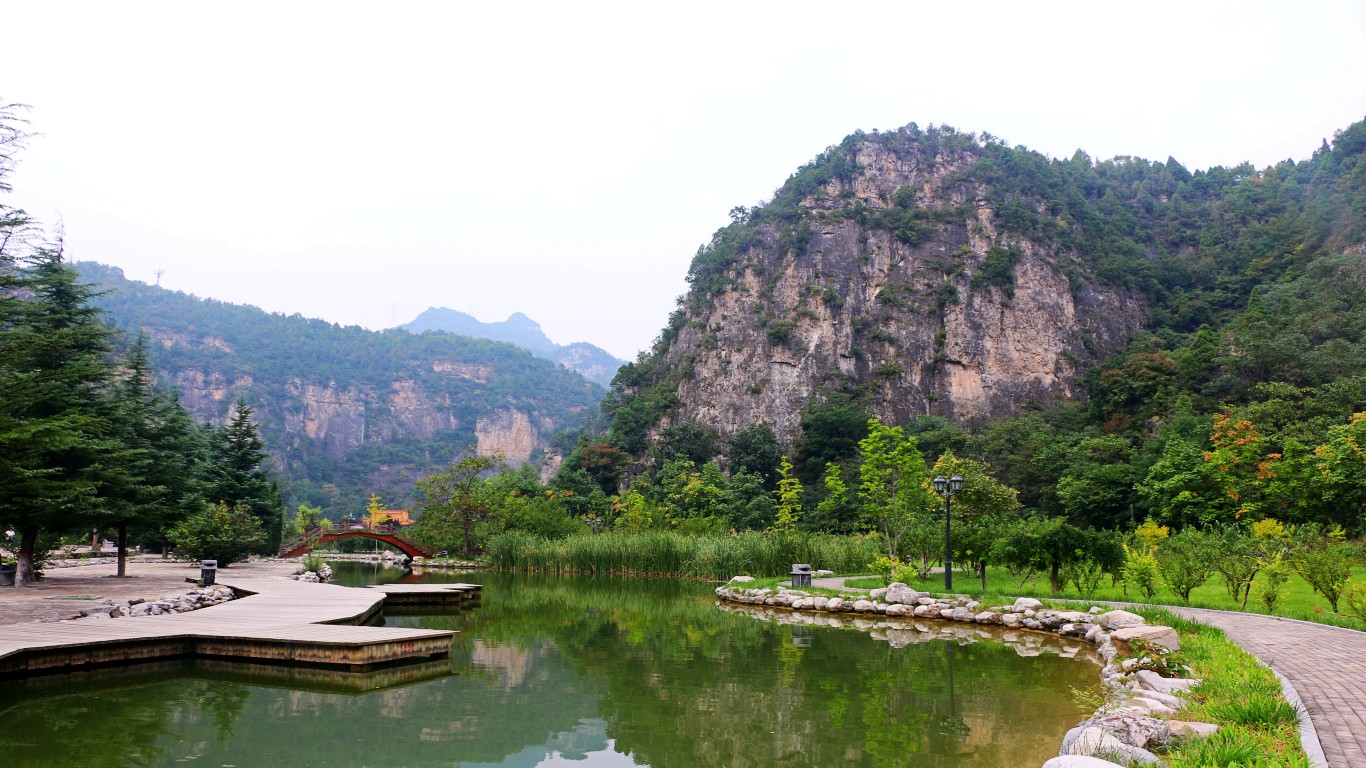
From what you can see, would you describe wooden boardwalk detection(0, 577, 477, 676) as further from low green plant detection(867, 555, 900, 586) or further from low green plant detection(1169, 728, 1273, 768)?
low green plant detection(867, 555, 900, 586)

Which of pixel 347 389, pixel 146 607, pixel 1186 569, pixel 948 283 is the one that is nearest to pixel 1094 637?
pixel 1186 569

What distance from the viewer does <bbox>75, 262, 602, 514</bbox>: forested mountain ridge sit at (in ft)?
306

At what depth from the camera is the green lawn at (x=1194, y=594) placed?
37.2 feet

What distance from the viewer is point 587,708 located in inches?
298

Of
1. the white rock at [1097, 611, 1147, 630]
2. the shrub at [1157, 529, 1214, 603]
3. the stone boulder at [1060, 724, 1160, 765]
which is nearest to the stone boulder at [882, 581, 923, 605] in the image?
the white rock at [1097, 611, 1147, 630]

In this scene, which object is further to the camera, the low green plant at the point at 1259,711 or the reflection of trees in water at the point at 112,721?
the reflection of trees in water at the point at 112,721

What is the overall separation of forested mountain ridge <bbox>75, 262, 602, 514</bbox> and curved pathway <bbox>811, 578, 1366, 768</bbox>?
81184 millimetres

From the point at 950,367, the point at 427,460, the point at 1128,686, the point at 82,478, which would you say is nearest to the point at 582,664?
the point at 1128,686

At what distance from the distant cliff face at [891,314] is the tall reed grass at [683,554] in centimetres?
3251

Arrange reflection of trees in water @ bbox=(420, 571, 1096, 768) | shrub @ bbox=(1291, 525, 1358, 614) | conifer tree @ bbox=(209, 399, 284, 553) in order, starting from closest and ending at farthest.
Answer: reflection of trees in water @ bbox=(420, 571, 1096, 768) → shrub @ bbox=(1291, 525, 1358, 614) → conifer tree @ bbox=(209, 399, 284, 553)

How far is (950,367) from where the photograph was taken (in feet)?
200

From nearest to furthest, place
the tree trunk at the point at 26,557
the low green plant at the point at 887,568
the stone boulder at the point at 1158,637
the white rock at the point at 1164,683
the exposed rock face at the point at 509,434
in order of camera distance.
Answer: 1. the white rock at the point at 1164,683
2. the stone boulder at the point at 1158,637
3. the tree trunk at the point at 26,557
4. the low green plant at the point at 887,568
5. the exposed rock face at the point at 509,434

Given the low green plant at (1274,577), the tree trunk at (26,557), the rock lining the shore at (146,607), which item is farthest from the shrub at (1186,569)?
the tree trunk at (26,557)

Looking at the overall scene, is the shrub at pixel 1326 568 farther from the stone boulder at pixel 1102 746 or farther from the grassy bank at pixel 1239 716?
the stone boulder at pixel 1102 746
